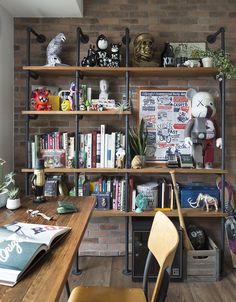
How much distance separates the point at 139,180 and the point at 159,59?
44.8 inches

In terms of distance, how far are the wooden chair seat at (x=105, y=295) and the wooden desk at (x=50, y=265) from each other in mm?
336

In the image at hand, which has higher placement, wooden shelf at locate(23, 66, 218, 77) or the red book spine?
wooden shelf at locate(23, 66, 218, 77)

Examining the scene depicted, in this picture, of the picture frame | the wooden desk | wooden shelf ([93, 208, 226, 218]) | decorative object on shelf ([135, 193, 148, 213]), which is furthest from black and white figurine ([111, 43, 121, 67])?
the wooden desk

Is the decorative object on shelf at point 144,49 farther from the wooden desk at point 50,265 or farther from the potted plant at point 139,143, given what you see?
the wooden desk at point 50,265

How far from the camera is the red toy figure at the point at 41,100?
8.60 ft

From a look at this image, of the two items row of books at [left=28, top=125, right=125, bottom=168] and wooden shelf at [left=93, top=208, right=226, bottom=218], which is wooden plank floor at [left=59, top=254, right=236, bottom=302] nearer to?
wooden shelf at [left=93, top=208, right=226, bottom=218]

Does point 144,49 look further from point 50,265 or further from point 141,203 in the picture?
point 50,265

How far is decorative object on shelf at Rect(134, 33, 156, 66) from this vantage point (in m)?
2.60

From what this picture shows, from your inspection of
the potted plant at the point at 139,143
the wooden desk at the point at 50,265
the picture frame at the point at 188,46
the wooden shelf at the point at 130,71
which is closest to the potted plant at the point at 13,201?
the wooden desk at the point at 50,265

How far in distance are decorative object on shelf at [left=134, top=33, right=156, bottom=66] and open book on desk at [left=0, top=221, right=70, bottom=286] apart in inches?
70.7

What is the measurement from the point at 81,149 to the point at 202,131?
105 cm

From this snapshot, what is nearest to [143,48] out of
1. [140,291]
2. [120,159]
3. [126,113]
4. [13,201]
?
[126,113]

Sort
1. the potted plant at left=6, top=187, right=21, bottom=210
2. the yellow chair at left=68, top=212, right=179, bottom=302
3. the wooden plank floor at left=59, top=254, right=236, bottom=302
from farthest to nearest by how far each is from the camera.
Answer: the wooden plank floor at left=59, top=254, right=236, bottom=302 → the potted plant at left=6, top=187, right=21, bottom=210 → the yellow chair at left=68, top=212, right=179, bottom=302

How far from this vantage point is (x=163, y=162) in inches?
111
